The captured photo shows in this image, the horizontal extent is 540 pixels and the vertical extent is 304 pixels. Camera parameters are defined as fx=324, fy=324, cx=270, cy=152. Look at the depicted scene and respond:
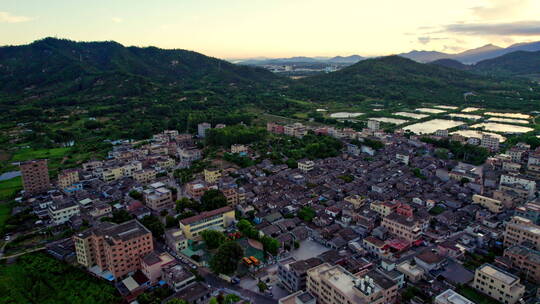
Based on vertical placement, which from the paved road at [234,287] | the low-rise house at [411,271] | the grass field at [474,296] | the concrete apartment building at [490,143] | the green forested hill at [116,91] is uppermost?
the green forested hill at [116,91]

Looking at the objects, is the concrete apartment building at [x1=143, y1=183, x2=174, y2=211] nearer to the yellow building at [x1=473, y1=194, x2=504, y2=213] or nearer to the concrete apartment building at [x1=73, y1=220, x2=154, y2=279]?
the concrete apartment building at [x1=73, y1=220, x2=154, y2=279]

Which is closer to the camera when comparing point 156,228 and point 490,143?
point 156,228

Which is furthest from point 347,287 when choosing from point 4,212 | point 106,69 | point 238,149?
point 106,69

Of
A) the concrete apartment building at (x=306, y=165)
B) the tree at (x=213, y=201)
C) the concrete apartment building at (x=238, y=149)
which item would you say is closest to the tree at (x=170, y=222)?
the tree at (x=213, y=201)

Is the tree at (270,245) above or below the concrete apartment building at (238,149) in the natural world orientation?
below

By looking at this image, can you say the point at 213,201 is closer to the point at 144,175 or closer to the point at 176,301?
the point at 176,301

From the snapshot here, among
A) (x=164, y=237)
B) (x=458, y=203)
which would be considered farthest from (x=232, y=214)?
(x=458, y=203)

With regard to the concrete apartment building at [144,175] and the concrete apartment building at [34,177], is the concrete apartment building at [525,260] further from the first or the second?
the concrete apartment building at [34,177]

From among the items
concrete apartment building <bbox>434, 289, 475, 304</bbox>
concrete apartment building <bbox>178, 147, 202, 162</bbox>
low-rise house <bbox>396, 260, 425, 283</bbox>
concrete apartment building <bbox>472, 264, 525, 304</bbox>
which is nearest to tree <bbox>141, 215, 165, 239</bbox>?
low-rise house <bbox>396, 260, 425, 283</bbox>
